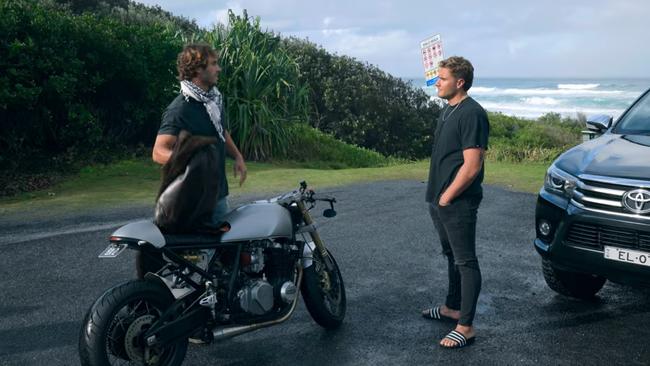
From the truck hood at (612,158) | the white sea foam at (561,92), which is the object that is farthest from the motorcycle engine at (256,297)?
the white sea foam at (561,92)

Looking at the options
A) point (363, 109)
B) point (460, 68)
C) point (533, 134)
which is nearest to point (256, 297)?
point (460, 68)

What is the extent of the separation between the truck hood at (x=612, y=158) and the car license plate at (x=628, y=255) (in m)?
0.51

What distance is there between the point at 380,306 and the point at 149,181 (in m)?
7.05

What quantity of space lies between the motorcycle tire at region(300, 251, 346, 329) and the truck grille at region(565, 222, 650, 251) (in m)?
1.71

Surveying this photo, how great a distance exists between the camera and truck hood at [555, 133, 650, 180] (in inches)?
208

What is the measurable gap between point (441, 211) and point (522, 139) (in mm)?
22672

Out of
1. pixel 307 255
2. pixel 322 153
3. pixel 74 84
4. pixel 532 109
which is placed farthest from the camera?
pixel 532 109

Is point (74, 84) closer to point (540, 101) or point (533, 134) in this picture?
point (533, 134)

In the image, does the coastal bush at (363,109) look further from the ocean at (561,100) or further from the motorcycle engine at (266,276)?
the ocean at (561,100)

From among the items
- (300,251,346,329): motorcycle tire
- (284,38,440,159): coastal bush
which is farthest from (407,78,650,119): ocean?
(300,251,346,329): motorcycle tire

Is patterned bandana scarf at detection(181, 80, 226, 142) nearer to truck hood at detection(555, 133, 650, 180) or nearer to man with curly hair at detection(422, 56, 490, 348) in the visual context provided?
man with curly hair at detection(422, 56, 490, 348)

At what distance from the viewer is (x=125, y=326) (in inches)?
164

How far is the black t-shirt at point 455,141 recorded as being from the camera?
4863 millimetres

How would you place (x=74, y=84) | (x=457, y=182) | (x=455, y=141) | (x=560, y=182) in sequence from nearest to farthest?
(x=457, y=182) → (x=455, y=141) → (x=560, y=182) → (x=74, y=84)
